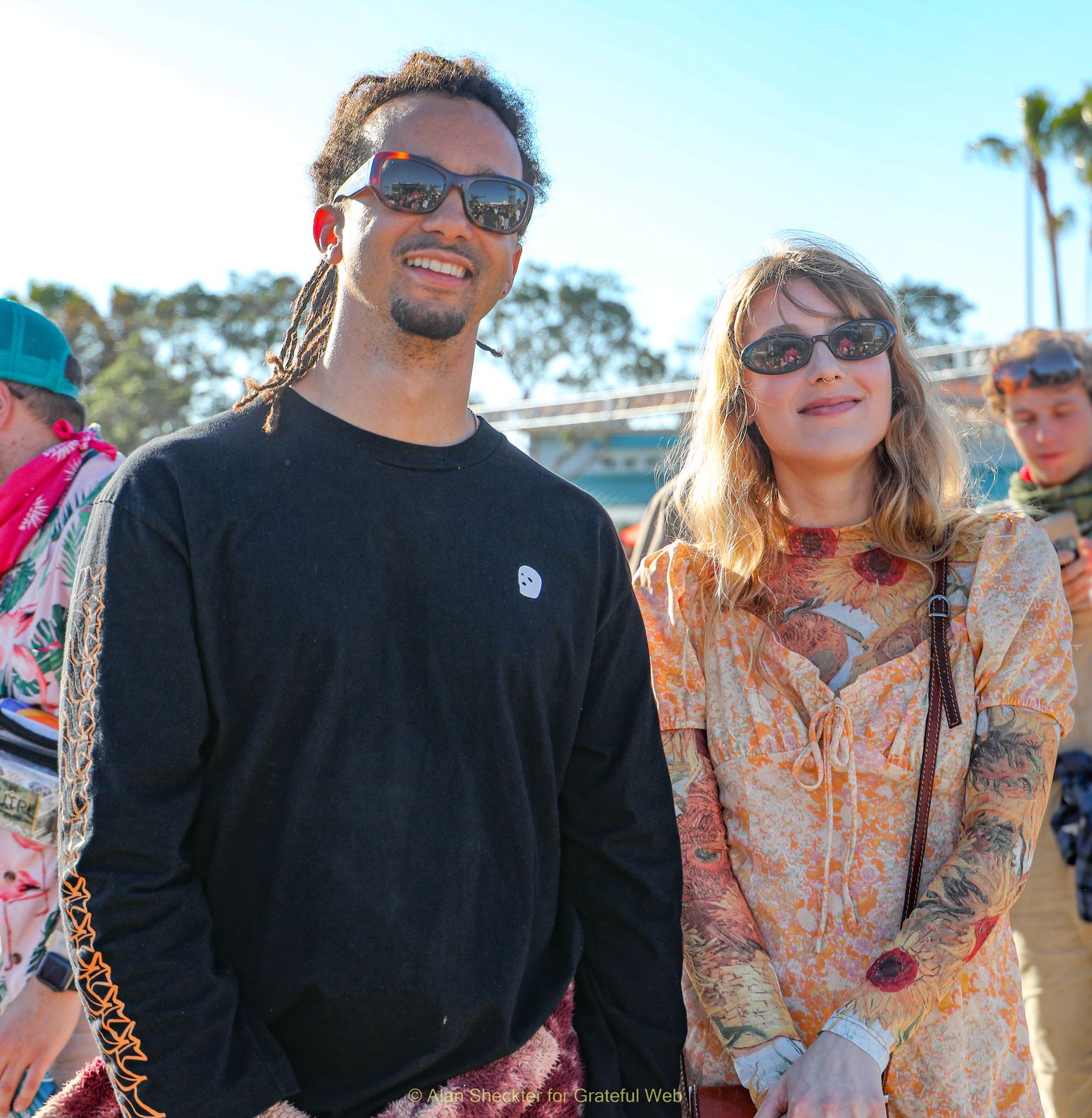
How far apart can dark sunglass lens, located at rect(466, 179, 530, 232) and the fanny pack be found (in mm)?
1645

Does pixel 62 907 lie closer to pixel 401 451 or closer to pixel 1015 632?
pixel 401 451

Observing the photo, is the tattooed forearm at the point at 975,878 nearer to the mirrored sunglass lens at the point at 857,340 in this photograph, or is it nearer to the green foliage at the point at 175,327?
the mirrored sunglass lens at the point at 857,340

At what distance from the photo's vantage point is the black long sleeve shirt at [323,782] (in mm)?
1711

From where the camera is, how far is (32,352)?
3250mm

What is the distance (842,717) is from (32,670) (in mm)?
2030

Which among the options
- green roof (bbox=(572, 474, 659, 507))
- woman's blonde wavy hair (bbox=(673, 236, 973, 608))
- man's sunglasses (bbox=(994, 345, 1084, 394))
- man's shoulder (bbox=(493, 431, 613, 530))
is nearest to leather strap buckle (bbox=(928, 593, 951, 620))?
woman's blonde wavy hair (bbox=(673, 236, 973, 608))

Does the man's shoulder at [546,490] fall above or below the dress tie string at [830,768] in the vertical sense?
above

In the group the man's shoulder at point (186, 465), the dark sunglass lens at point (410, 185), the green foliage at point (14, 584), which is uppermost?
the dark sunglass lens at point (410, 185)

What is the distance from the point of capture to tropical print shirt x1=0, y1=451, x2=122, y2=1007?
2760 millimetres

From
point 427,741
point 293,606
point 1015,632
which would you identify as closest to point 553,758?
point 427,741

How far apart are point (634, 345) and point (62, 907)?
148 feet

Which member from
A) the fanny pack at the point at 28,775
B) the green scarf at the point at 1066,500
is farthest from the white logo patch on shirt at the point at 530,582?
the green scarf at the point at 1066,500

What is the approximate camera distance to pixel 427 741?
1930 mm

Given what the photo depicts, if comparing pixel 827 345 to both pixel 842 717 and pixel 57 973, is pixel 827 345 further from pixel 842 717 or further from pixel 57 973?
pixel 57 973
